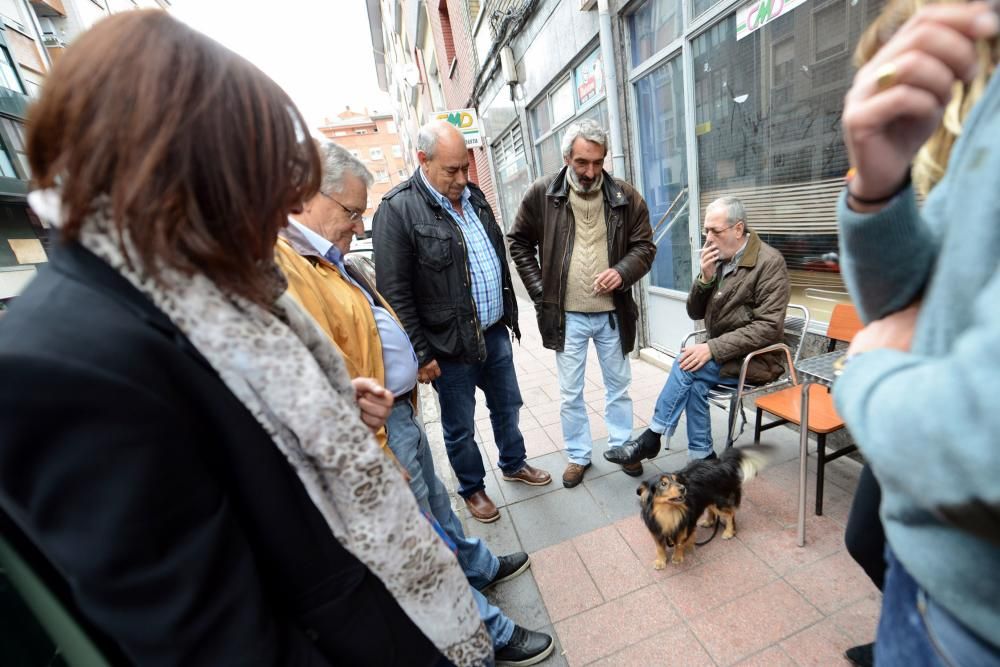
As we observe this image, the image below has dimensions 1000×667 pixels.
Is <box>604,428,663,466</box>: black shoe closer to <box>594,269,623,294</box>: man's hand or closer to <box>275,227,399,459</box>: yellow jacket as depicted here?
<box>594,269,623,294</box>: man's hand

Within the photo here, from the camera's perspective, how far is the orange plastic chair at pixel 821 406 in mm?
2102

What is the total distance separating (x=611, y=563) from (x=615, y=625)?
0.34m

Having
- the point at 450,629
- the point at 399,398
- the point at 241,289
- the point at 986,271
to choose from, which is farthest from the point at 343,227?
the point at 986,271

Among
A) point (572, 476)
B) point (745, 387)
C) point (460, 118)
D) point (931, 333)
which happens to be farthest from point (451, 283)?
point (460, 118)

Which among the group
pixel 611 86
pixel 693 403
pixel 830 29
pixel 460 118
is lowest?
pixel 693 403

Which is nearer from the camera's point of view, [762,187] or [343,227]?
[343,227]

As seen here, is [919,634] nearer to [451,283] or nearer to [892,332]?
[892,332]

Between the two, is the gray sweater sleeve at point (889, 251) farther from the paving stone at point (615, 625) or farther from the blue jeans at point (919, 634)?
the paving stone at point (615, 625)

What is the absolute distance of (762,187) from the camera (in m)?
→ 3.12

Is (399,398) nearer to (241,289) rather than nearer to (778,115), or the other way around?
(241,289)

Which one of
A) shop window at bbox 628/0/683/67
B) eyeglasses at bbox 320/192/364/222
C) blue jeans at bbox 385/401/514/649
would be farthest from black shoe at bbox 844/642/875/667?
shop window at bbox 628/0/683/67

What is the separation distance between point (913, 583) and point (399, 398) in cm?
153

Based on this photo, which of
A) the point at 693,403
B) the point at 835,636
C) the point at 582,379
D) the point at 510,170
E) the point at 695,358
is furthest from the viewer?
the point at 510,170

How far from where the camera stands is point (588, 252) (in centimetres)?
269
